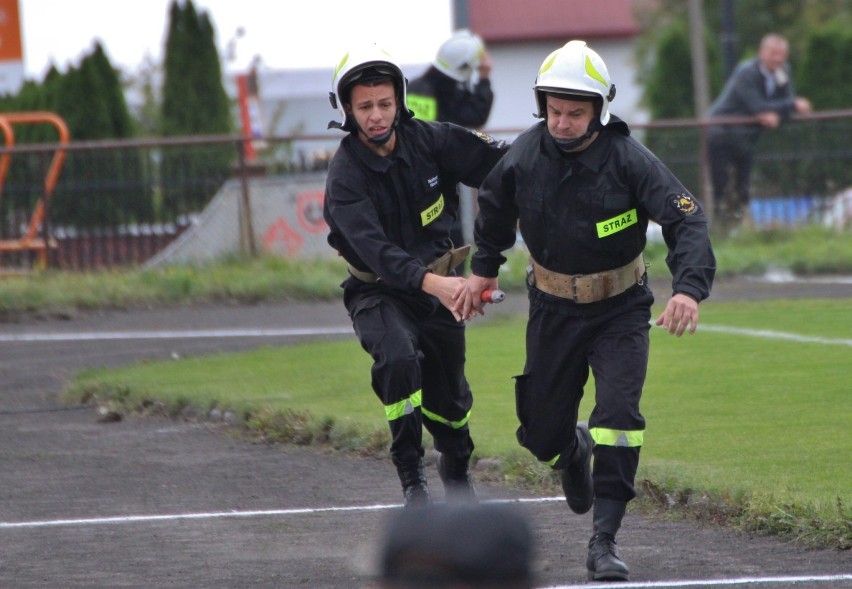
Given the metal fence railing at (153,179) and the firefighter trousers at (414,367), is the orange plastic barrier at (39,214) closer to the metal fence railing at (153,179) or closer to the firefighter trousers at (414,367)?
the metal fence railing at (153,179)

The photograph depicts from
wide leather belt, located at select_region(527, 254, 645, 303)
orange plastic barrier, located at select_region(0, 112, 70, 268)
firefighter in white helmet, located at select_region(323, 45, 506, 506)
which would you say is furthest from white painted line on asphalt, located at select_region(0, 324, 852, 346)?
wide leather belt, located at select_region(527, 254, 645, 303)

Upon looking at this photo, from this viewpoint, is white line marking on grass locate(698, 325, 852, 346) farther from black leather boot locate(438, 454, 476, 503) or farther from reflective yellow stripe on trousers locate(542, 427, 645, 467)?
reflective yellow stripe on trousers locate(542, 427, 645, 467)

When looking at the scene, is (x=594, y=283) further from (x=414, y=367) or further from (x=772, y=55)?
(x=772, y=55)

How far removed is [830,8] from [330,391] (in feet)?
121

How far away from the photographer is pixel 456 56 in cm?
1176

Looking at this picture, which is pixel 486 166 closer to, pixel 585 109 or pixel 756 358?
pixel 585 109

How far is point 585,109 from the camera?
218 inches

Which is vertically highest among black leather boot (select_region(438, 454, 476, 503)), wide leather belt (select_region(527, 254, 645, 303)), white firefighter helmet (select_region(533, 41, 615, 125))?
white firefighter helmet (select_region(533, 41, 615, 125))

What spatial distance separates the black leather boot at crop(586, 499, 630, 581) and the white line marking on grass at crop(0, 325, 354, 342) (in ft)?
22.7

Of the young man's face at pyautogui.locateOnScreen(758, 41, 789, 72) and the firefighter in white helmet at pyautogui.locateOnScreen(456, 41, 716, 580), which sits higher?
the young man's face at pyautogui.locateOnScreen(758, 41, 789, 72)

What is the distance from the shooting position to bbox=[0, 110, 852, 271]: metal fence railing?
15797mm

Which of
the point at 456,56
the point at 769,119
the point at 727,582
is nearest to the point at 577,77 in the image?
the point at 727,582

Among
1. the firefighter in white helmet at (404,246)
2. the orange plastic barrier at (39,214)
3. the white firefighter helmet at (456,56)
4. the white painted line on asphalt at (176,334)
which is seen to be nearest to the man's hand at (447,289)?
the firefighter in white helmet at (404,246)

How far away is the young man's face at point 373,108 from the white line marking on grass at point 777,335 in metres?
5.23
